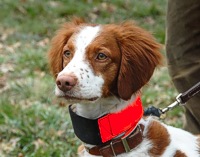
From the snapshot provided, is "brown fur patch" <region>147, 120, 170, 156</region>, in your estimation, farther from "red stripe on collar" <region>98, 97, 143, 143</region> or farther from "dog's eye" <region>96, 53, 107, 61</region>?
"dog's eye" <region>96, 53, 107, 61</region>

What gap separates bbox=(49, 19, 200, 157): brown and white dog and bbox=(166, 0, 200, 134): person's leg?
45.7 inches

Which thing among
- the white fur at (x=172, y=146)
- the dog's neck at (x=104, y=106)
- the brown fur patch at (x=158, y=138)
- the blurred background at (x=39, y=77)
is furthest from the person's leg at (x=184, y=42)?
the dog's neck at (x=104, y=106)

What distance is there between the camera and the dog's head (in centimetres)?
309

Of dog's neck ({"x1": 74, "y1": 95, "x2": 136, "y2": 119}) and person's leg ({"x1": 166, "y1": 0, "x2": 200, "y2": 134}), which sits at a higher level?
person's leg ({"x1": 166, "y1": 0, "x2": 200, "y2": 134})

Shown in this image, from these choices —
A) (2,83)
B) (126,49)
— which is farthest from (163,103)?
(126,49)

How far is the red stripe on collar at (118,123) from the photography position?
318 centimetres

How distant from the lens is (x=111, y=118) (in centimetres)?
321

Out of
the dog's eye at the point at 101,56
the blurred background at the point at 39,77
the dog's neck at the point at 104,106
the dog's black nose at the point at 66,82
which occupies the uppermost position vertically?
the dog's eye at the point at 101,56

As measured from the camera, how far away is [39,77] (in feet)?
24.2

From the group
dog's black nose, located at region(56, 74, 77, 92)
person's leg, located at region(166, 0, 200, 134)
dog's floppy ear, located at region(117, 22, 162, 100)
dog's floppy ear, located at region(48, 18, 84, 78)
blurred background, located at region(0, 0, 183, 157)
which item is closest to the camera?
dog's black nose, located at region(56, 74, 77, 92)

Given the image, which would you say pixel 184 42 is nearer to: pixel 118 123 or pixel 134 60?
pixel 134 60

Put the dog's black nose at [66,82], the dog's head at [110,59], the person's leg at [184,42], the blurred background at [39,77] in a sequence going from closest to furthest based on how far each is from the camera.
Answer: the dog's black nose at [66,82], the dog's head at [110,59], the person's leg at [184,42], the blurred background at [39,77]

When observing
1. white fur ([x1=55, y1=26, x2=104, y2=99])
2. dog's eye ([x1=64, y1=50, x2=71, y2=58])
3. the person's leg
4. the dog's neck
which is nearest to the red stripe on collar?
the dog's neck

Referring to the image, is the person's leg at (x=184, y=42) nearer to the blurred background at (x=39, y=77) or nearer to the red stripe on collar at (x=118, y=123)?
the blurred background at (x=39, y=77)
